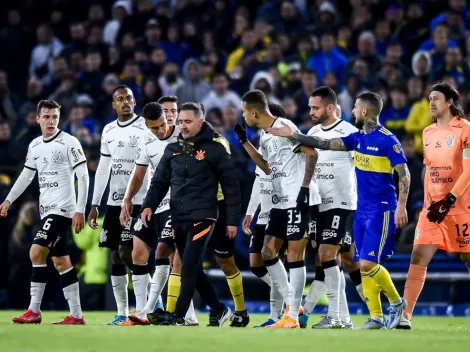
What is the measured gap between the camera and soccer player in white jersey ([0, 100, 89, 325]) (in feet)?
44.0

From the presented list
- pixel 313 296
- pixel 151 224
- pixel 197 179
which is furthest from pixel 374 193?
pixel 151 224

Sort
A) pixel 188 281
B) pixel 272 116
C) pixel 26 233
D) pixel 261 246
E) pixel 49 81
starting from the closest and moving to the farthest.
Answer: pixel 188 281 < pixel 272 116 < pixel 261 246 < pixel 26 233 < pixel 49 81

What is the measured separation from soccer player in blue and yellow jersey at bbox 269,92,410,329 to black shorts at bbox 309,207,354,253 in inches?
17.3

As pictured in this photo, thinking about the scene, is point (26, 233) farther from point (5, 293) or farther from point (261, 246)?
point (261, 246)

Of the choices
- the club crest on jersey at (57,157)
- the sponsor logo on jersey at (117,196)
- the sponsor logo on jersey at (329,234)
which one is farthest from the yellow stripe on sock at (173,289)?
the club crest on jersey at (57,157)

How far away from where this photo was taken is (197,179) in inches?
479

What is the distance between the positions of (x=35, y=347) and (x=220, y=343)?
1540 mm

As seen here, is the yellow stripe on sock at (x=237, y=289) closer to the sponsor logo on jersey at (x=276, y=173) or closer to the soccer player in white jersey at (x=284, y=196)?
the soccer player in white jersey at (x=284, y=196)

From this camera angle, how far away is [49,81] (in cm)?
2439

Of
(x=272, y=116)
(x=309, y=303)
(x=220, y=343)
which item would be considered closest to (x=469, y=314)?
(x=309, y=303)

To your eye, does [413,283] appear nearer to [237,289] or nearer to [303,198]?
[303,198]

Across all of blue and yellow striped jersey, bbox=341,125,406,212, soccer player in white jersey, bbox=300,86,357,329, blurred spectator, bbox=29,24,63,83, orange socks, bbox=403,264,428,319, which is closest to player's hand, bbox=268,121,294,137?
blue and yellow striped jersey, bbox=341,125,406,212

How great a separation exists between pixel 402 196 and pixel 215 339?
2860 mm

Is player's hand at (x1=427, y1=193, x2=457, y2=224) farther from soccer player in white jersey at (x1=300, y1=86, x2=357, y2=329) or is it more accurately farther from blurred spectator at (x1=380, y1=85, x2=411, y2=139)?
blurred spectator at (x1=380, y1=85, x2=411, y2=139)
